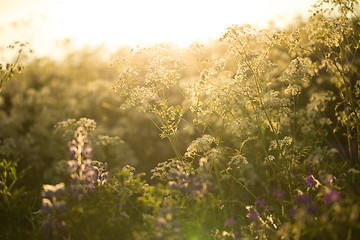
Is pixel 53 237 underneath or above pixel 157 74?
underneath

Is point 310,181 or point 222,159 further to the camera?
point 222,159

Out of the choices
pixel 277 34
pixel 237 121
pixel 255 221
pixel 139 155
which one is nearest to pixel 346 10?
pixel 277 34

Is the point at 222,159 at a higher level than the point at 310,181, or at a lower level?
higher

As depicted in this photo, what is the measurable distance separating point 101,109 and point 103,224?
7.78m


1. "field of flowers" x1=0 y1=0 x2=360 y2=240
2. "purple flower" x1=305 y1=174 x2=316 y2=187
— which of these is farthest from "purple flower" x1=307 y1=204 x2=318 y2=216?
"purple flower" x1=305 y1=174 x2=316 y2=187

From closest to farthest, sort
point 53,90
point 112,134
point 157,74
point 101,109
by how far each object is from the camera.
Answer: point 157,74
point 112,134
point 101,109
point 53,90

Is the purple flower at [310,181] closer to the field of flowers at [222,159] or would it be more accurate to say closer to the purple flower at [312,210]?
the field of flowers at [222,159]

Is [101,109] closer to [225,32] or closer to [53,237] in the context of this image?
[225,32]

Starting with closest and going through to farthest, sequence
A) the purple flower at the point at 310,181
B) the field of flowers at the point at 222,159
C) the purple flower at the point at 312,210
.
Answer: the purple flower at the point at 312,210, the field of flowers at the point at 222,159, the purple flower at the point at 310,181

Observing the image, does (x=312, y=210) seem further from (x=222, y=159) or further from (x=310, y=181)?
(x=222, y=159)

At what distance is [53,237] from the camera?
3.54 m

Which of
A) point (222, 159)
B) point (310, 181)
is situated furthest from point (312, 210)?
point (222, 159)

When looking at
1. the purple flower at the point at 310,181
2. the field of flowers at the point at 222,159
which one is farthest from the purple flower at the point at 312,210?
the purple flower at the point at 310,181

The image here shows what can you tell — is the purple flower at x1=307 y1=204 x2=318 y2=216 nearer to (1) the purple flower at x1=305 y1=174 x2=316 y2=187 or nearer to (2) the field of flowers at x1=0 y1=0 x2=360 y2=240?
(2) the field of flowers at x1=0 y1=0 x2=360 y2=240
